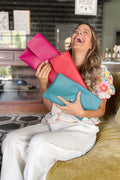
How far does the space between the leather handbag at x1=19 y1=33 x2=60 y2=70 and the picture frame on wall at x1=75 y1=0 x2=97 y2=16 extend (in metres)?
5.01

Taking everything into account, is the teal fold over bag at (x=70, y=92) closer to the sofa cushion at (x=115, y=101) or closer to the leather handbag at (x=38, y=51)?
the leather handbag at (x=38, y=51)

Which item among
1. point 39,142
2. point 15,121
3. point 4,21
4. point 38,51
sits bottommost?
point 15,121

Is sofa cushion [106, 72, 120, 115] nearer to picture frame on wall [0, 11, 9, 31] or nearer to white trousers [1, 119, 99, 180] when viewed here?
white trousers [1, 119, 99, 180]

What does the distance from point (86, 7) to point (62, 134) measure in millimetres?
5454

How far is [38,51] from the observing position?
3.83 feet

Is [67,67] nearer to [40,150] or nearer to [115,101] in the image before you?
[40,150]

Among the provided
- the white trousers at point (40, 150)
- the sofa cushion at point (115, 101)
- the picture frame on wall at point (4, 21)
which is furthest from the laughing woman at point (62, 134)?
the picture frame on wall at point (4, 21)

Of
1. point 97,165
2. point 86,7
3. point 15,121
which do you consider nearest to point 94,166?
point 97,165

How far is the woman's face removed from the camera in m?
1.41

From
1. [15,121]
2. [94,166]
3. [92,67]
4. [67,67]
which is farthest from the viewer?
[15,121]

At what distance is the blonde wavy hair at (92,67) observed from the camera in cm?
134

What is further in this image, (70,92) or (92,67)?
(92,67)

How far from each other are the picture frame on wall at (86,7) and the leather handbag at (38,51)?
16.4ft

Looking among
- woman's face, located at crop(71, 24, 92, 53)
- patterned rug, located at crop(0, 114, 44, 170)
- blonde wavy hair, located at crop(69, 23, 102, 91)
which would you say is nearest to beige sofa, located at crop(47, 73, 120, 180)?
blonde wavy hair, located at crop(69, 23, 102, 91)
